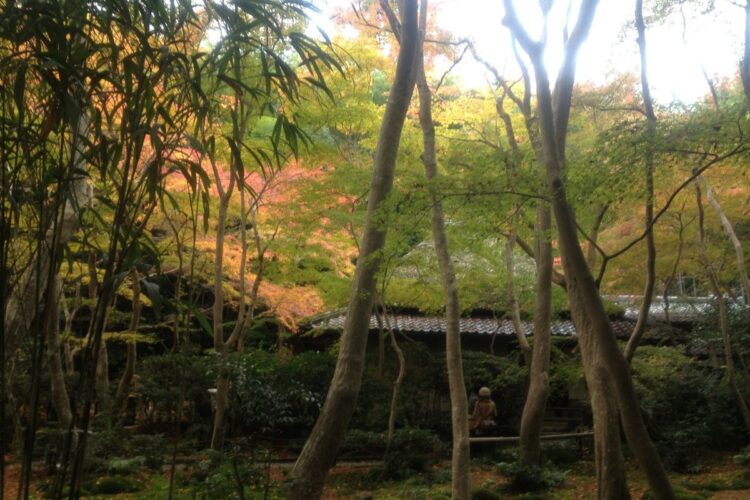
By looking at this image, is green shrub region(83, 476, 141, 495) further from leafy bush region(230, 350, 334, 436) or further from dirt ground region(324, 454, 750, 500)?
dirt ground region(324, 454, 750, 500)

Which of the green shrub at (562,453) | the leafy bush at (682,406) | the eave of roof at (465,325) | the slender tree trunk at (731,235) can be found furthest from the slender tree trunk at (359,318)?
the leafy bush at (682,406)

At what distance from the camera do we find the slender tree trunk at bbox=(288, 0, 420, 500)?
16.9 ft

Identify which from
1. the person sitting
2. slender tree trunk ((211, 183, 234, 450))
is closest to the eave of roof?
the person sitting

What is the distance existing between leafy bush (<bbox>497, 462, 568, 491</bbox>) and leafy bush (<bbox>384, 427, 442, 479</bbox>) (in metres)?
1.43

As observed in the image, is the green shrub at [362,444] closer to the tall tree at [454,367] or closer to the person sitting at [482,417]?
the person sitting at [482,417]

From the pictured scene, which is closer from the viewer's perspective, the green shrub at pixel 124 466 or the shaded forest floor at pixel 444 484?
the green shrub at pixel 124 466

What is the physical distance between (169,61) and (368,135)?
7.84 m

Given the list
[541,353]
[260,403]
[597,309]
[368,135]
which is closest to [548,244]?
[541,353]

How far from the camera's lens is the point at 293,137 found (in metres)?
3.07

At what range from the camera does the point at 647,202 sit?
18.1 ft

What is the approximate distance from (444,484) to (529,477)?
1191mm

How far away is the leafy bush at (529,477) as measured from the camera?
8.27 meters

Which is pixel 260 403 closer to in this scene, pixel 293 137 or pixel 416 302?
pixel 416 302

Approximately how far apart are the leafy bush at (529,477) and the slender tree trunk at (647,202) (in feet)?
9.07
